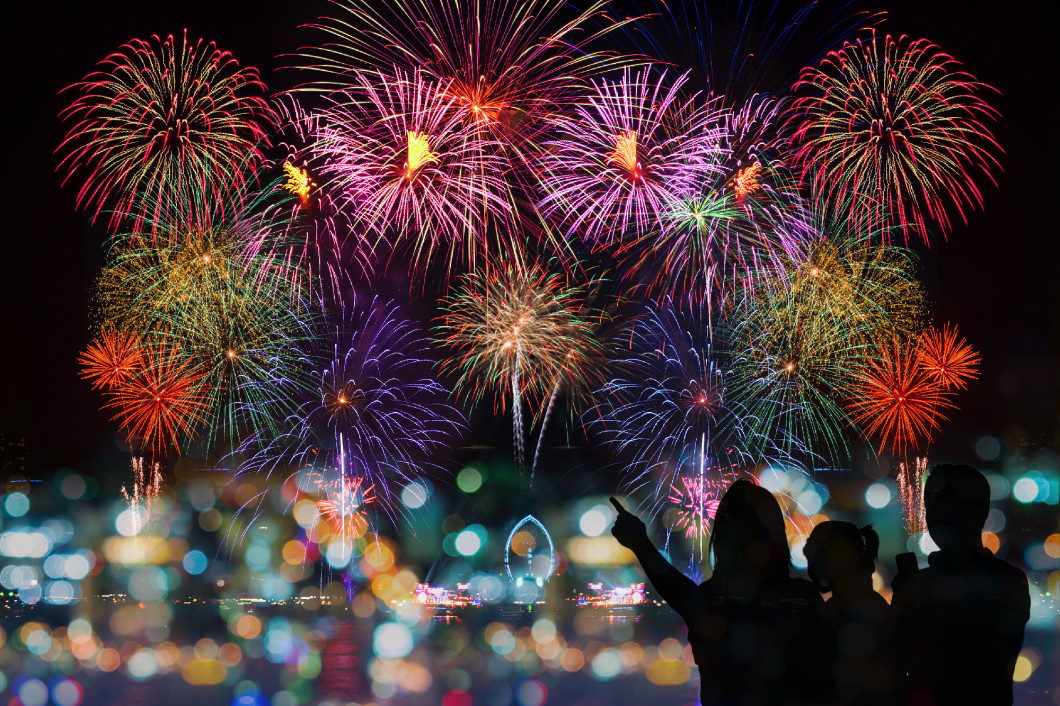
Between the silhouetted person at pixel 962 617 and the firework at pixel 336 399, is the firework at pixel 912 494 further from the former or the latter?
the silhouetted person at pixel 962 617

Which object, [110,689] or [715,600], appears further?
[110,689]

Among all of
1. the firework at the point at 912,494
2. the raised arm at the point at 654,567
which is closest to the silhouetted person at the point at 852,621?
the raised arm at the point at 654,567

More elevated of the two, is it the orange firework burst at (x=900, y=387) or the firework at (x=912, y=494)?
the orange firework burst at (x=900, y=387)

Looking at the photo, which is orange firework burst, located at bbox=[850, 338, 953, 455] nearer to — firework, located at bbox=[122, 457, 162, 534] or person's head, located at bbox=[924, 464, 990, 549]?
person's head, located at bbox=[924, 464, 990, 549]

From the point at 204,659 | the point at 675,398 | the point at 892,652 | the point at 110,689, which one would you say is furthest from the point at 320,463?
the point at 892,652

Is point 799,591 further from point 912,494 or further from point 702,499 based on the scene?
point 912,494

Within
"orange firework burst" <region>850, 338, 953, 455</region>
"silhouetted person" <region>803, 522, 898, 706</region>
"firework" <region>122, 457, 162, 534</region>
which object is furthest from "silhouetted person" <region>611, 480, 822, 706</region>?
"firework" <region>122, 457, 162, 534</region>

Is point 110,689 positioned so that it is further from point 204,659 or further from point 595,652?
point 595,652
